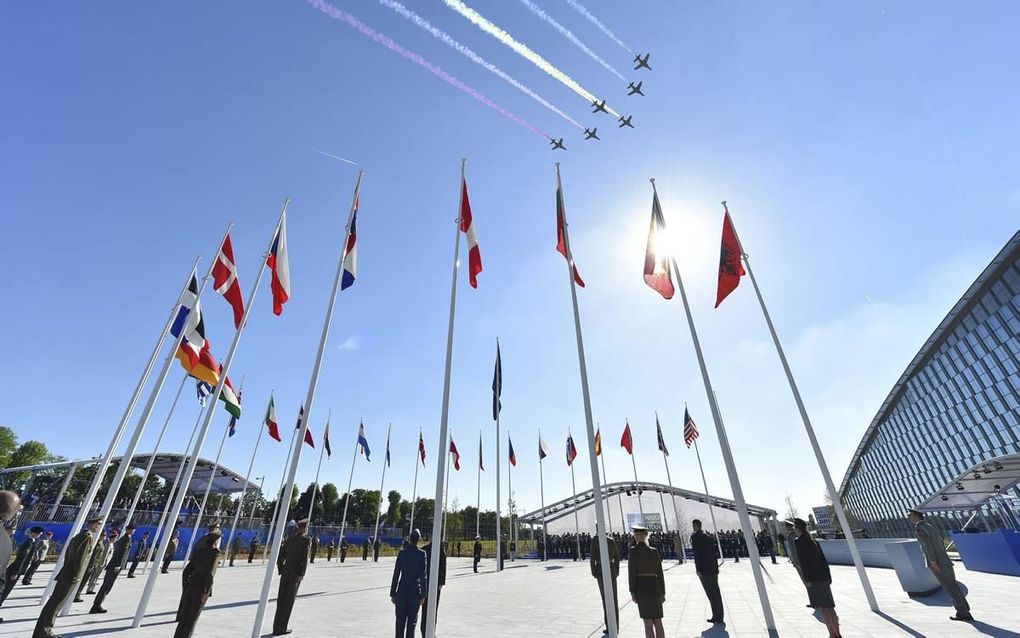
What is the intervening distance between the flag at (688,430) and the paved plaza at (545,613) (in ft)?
39.5

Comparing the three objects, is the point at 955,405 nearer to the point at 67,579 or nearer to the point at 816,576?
the point at 816,576

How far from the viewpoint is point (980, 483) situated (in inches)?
773

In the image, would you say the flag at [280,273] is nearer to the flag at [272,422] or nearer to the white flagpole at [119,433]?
the white flagpole at [119,433]

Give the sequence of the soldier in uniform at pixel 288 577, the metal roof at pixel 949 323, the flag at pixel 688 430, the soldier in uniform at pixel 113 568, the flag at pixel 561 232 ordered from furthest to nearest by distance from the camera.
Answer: the metal roof at pixel 949 323, the flag at pixel 688 430, the flag at pixel 561 232, the soldier in uniform at pixel 113 568, the soldier in uniform at pixel 288 577

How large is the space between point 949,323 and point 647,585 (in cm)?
6790

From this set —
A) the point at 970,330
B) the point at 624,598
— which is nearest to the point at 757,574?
the point at 624,598

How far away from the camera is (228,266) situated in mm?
12367

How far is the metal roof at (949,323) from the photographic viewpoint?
41.4 m

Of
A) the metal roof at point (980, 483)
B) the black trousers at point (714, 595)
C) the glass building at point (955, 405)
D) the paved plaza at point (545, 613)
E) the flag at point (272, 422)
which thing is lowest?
the paved plaza at point (545, 613)

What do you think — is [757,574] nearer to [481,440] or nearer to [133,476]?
[481,440]

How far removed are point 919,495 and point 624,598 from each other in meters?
79.1

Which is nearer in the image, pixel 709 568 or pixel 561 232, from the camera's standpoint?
pixel 709 568

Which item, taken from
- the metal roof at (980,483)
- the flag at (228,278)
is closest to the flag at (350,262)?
the flag at (228,278)

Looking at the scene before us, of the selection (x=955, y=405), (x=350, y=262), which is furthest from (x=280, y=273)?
(x=955, y=405)
